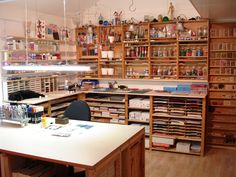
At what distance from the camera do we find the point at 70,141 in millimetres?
2855

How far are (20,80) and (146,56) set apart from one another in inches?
98.0

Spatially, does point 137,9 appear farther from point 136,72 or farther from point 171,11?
point 136,72

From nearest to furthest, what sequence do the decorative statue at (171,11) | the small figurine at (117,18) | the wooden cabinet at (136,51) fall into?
the decorative statue at (171,11), the wooden cabinet at (136,51), the small figurine at (117,18)

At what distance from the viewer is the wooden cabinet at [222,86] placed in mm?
5051

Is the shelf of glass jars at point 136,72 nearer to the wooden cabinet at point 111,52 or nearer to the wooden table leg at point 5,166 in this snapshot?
the wooden cabinet at point 111,52

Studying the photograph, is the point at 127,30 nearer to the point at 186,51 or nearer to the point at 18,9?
the point at 186,51

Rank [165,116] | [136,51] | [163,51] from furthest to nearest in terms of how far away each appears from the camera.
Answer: [136,51], [163,51], [165,116]

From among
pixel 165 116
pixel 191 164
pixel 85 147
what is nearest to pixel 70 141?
pixel 85 147

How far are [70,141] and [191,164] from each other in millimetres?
2421

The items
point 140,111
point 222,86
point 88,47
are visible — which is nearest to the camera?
point 222,86

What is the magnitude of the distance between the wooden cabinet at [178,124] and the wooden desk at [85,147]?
1.78 m

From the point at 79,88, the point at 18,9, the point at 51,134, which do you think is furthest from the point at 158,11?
the point at 51,134

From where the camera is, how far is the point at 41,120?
362 cm

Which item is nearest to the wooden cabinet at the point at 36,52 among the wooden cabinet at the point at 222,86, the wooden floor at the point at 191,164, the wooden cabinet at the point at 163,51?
the wooden cabinet at the point at 163,51
